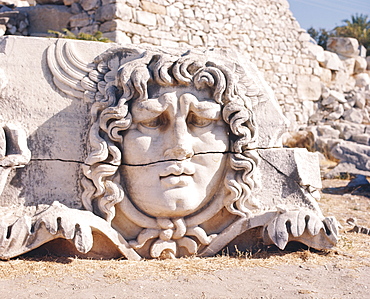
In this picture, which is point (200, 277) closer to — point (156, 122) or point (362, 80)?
point (156, 122)

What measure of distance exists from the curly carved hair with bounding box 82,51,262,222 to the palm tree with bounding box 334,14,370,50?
63.7 ft

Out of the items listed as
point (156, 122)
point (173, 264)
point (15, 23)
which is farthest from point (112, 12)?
point (173, 264)

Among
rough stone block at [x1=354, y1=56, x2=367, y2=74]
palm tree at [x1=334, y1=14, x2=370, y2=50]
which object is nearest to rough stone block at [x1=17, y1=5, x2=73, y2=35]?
rough stone block at [x1=354, y1=56, x2=367, y2=74]

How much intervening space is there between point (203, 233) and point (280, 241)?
1.93 feet

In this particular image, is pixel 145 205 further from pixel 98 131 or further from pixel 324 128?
pixel 324 128

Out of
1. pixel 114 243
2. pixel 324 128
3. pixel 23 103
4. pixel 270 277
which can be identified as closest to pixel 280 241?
pixel 270 277

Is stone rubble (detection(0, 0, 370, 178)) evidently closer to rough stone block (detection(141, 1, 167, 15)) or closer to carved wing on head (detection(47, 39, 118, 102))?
rough stone block (detection(141, 1, 167, 15))

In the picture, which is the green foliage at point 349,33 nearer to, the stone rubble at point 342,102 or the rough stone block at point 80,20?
the stone rubble at point 342,102

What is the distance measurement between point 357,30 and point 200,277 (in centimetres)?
2115

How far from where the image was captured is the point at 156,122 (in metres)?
3.66

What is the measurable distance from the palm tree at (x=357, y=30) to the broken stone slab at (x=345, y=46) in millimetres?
5594

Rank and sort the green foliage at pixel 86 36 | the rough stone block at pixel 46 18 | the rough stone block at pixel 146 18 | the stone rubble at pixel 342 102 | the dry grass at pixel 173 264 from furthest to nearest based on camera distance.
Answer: the stone rubble at pixel 342 102
the rough stone block at pixel 46 18
the rough stone block at pixel 146 18
the green foliage at pixel 86 36
the dry grass at pixel 173 264

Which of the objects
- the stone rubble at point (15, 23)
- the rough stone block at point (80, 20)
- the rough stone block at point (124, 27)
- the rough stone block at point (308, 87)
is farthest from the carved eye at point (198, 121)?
the rough stone block at point (308, 87)

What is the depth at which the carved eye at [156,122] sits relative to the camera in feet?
11.9
